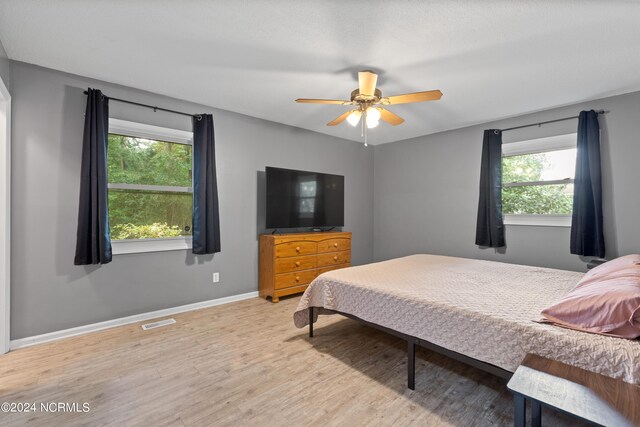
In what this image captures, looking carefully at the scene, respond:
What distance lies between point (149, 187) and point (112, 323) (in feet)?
4.68

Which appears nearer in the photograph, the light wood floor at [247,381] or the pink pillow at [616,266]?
the light wood floor at [247,381]

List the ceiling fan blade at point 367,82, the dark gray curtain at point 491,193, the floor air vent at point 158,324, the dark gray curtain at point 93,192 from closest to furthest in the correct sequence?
the ceiling fan blade at point 367,82 → the dark gray curtain at point 93,192 → the floor air vent at point 158,324 → the dark gray curtain at point 491,193

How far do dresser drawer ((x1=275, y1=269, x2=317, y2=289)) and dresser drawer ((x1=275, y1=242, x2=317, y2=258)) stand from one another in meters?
0.26

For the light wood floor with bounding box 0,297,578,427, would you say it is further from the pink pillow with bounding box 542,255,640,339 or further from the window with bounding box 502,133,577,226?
the window with bounding box 502,133,577,226

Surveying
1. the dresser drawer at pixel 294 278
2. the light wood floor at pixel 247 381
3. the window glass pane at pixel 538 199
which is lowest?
the light wood floor at pixel 247 381

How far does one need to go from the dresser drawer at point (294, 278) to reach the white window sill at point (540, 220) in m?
2.73

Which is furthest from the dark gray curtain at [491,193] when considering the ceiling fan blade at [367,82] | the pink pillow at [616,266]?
the ceiling fan blade at [367,82]

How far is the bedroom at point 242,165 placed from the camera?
1.84m

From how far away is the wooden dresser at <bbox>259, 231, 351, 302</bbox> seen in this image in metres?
3.71

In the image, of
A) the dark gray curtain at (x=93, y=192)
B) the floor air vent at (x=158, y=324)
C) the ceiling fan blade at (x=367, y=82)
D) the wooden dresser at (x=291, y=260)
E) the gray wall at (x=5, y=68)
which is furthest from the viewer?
the wooden dresser at (x=291, y=260)

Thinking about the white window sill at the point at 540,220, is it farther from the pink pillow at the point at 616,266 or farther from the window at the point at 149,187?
the window at the point at 149,187

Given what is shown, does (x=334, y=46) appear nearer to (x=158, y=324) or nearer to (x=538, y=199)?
(x=158, y=324)

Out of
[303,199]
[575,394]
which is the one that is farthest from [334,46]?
[575,394]

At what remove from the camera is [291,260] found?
382 centimetres
